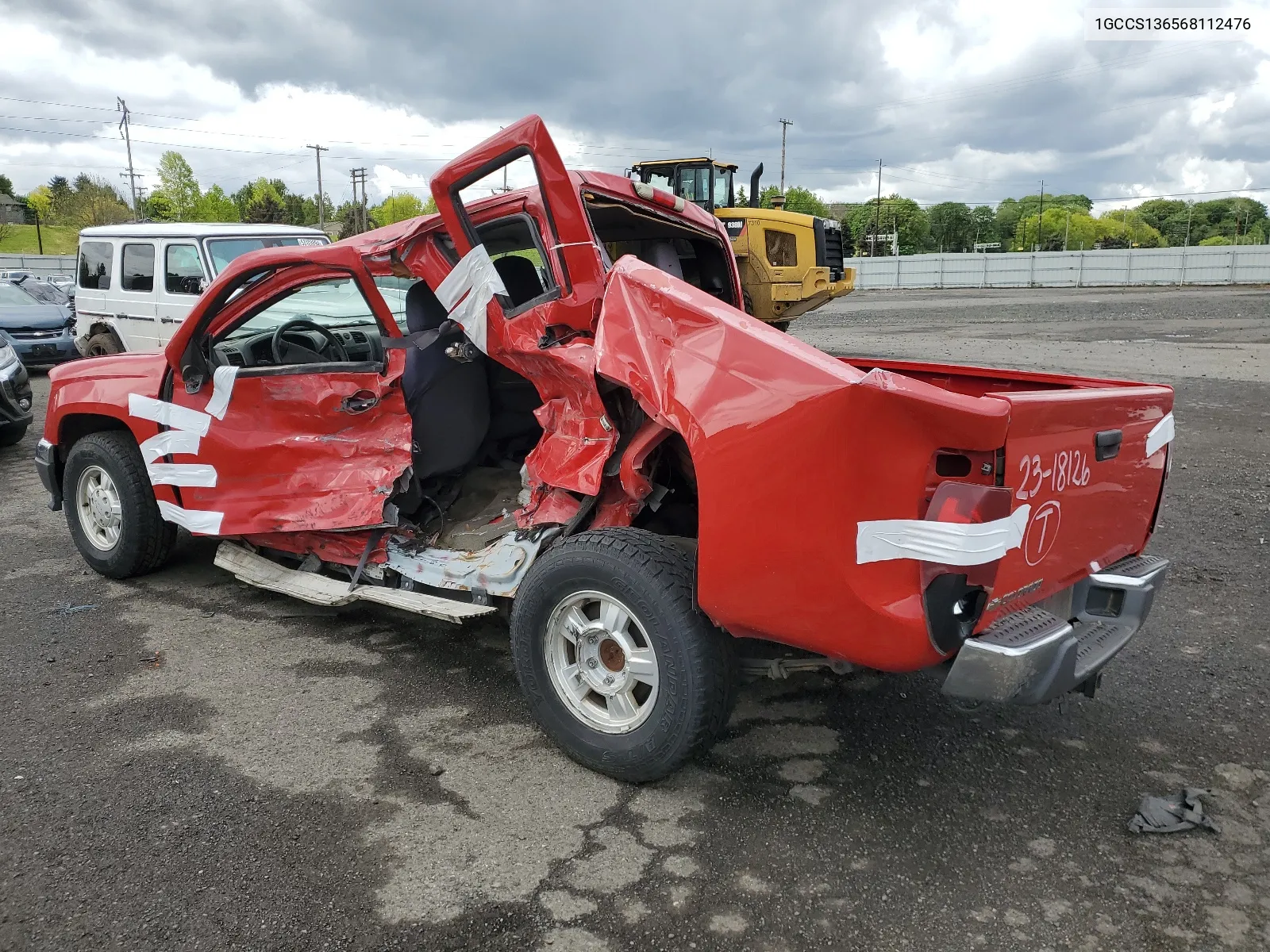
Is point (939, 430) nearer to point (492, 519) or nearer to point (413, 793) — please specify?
point (413, 793)

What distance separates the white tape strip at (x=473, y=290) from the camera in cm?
365

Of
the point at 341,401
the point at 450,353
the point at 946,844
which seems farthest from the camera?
the point at 341,401

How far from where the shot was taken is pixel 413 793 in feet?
10.3

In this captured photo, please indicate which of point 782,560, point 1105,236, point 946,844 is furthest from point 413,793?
point 1105,236

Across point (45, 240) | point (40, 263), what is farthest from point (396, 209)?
point (40, 263)

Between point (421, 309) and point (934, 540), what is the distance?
106 inches

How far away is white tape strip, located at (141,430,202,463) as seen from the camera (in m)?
4.73

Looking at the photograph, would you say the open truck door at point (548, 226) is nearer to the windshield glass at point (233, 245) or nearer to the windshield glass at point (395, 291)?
the windshield glass at point (395, 291)

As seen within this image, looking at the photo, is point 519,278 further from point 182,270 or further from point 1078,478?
point 182,270

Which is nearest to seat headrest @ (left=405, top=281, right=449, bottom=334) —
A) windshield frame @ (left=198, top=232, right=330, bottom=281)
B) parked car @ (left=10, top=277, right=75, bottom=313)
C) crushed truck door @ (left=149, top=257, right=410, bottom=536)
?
crushed truck door @ (left=149, top=257, right=410, bottom=536)

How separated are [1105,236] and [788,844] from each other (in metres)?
144

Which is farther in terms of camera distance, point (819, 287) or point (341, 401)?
point (819, 287)

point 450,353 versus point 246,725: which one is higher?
point 450,353

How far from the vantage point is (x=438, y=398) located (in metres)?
4.34
